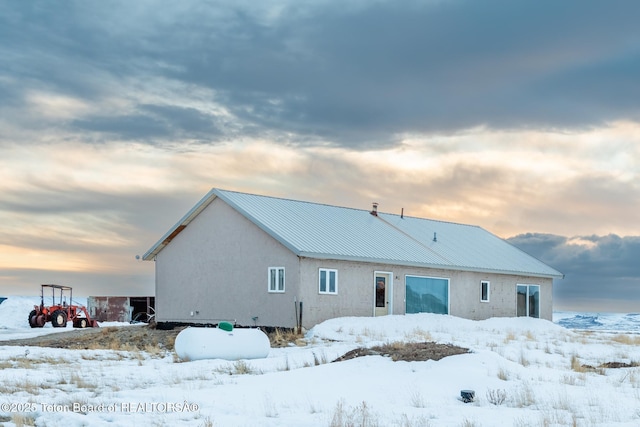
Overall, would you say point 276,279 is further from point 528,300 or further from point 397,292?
point 528,300

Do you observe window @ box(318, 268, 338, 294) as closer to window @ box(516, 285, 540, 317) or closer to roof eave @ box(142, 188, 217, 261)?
roof eave @ box(142, 188, 217, 261)

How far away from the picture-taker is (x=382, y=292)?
31.7m

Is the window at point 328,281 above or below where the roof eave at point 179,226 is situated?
below

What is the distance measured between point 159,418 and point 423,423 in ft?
12.7

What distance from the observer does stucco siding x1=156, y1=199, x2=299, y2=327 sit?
28.9m

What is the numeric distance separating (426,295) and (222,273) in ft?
29.2

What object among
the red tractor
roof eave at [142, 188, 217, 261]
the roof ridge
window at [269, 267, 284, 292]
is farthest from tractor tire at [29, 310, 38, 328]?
the roof ridge

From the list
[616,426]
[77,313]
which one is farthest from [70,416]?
[77,313]

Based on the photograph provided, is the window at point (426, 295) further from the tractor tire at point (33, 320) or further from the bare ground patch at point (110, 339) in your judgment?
the tractor tire at point (33, 320)

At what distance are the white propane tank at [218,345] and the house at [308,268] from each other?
7.62 meters

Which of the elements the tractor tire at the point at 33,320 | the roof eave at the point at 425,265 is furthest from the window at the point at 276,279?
the tractor tire at the point at 33,320

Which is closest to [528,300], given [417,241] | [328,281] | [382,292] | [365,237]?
[417,241]

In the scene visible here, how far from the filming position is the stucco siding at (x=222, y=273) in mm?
28859

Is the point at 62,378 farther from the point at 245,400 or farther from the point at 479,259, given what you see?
the point at 479,259
